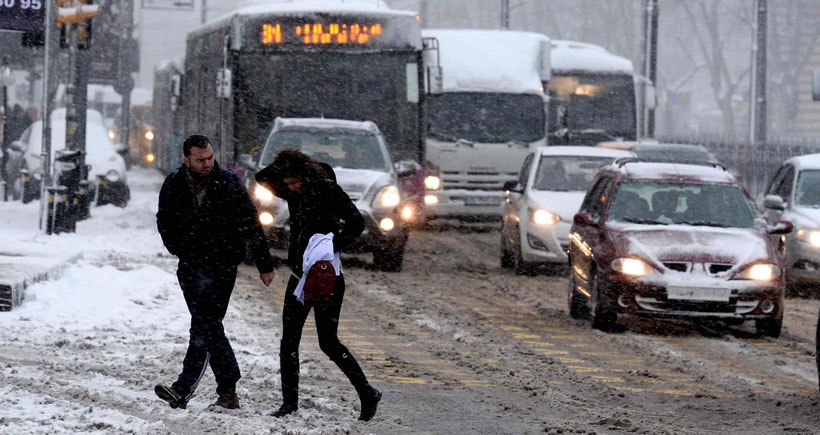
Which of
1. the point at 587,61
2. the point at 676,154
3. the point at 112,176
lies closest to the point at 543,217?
the point at 676,154

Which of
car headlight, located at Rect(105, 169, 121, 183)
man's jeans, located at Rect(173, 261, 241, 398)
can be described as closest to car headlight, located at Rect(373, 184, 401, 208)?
man's jeans, located at Rect(173, 261, 241, 398)

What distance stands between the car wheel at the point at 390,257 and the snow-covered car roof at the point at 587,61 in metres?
14.6

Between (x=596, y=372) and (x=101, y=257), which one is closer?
(x=596, y=372)

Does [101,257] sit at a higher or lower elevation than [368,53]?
lower

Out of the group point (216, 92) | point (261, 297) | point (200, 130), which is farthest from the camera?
point (200, 130)

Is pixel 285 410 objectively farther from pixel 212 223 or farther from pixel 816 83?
pixel 816 83

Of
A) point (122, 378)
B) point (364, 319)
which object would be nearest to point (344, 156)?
point (364, 319)

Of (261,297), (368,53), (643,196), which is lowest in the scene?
(261,297)

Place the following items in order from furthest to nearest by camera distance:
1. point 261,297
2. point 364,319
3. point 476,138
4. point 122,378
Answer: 1. point 476,138
2. point 261,297
3. point 364,319
4. point 122,378

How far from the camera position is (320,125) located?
2002 cm

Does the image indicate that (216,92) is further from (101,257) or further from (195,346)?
(195,346)

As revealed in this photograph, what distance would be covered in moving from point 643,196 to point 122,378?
19.9ft

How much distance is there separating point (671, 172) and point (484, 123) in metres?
12.1

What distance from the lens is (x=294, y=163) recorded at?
842 cm
